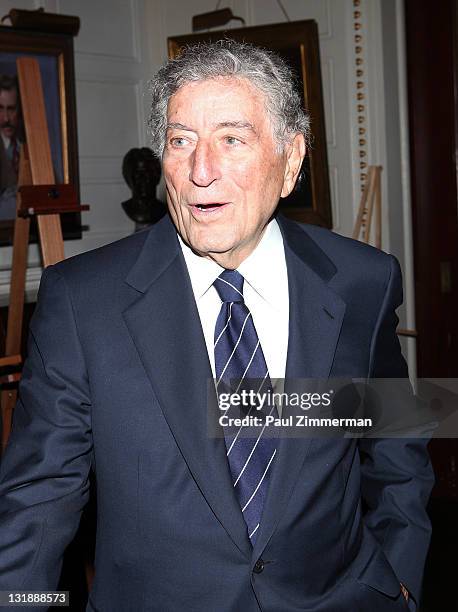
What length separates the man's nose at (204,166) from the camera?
1.51 meters

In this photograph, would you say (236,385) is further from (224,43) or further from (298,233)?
(224,43)

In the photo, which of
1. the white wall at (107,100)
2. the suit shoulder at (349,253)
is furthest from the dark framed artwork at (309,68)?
the suit shoulder at (349,253)

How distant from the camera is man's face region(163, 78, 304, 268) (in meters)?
1.51

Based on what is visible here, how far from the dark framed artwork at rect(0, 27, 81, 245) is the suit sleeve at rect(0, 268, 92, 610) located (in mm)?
3200

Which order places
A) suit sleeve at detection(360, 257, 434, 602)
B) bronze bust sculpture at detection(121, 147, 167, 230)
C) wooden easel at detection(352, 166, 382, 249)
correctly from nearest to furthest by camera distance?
1. suit sleeve at detection(360, 257, 434, 602)
2. wooden easel at detection(352, 166, 382, 249)
3. bronze bust sculpture at detection(121, 147, 167, 230)

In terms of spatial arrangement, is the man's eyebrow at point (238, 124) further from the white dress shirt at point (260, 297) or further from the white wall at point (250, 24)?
the white wall at point (250, 24)

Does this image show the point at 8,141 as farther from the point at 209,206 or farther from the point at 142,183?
the point at 209,206

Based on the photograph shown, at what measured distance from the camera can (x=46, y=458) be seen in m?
1.45

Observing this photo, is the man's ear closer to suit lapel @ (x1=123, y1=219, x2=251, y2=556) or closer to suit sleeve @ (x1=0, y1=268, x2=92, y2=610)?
suit lapel @ (x1=123, y1=219, x2=251, y2=556)

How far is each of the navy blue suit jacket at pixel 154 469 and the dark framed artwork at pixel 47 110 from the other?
3.09m

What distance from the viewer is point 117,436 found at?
1.52m

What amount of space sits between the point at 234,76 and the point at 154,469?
0.73 meters

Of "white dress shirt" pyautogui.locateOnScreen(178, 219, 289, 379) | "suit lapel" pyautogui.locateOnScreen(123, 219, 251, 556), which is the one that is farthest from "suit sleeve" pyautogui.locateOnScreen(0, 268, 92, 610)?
"white dress shirt" pyautogui.locateOnScreen(178, 219, 289, 379)

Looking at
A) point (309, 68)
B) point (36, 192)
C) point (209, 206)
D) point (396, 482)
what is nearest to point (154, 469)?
point (209, 206)
